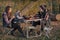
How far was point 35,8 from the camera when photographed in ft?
13.8

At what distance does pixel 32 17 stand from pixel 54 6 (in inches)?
17.9

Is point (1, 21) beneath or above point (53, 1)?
beneath

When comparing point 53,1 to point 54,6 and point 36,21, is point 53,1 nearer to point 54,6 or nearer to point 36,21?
point 54,6

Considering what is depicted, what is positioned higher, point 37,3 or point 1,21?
point 37,3

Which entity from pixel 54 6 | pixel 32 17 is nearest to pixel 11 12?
pixel 32 17

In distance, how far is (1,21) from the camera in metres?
4.24

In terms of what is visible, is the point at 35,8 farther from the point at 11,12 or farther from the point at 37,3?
the point at 11,12

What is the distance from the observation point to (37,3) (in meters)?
4.22

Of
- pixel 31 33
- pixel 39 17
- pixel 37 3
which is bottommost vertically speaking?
pixel 31 33

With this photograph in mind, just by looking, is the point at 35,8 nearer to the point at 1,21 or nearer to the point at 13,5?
the point at 13,5

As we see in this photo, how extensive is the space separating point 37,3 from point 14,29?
0.64 m

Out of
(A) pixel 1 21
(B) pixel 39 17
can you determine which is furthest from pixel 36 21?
(A) pixel 1 21

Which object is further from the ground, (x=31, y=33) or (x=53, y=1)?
(x=53, y=1)

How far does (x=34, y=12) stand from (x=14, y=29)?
0.48 metres
